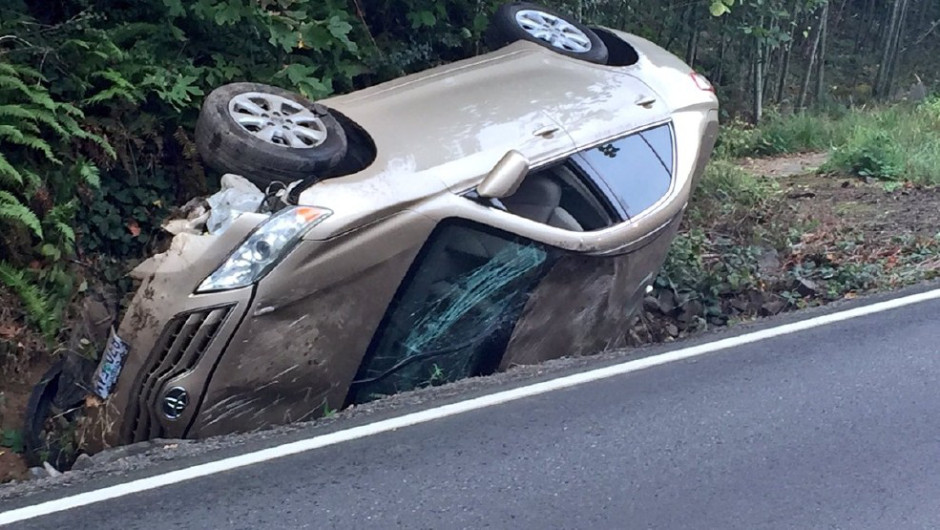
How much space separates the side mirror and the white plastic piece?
3.90 feet

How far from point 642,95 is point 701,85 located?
776mm

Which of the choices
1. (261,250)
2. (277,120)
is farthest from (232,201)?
(277,120)

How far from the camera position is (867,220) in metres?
9.86

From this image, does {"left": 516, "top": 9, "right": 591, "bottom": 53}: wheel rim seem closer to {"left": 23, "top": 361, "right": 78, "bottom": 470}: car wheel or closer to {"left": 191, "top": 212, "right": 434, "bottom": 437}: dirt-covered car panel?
{"left": 191, "top": 212, "right": 434, "bottom": 437}: dirt-covered car panel

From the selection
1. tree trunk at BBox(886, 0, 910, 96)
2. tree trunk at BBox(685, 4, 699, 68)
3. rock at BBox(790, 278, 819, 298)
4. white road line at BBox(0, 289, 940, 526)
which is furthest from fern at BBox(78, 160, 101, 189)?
tree trunk at BBox(886, 0, 910, 96)

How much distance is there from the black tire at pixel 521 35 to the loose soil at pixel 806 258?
1.96m

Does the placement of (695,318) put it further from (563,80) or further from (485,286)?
(485,286)

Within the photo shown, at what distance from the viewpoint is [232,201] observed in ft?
16.2

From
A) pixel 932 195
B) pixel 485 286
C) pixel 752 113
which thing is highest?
pixel 485 286

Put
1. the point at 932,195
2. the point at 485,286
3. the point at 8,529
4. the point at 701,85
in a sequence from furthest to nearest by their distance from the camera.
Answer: the point at 932,195 < the point at 701,85 < the point at 485,286 < the point at 8,529

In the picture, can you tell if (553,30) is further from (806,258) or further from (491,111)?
(806,258)

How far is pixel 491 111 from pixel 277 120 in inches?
51.2

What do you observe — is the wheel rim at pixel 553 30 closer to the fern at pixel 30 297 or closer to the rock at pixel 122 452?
the fern at pixel 30 297

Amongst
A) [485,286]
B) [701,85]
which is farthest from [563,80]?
[485,286]
